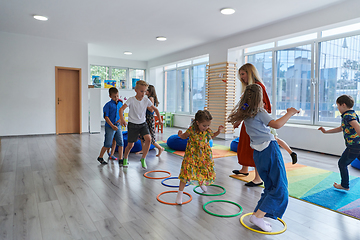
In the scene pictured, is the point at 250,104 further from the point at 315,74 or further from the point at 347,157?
the point at 315,74

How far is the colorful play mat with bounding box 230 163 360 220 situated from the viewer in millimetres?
2512

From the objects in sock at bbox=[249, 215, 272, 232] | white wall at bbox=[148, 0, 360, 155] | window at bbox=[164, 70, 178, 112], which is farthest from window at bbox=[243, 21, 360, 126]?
window at bbox=[164, 70, 178, 112]

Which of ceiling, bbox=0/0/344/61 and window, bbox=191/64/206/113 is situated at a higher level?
ceiling, bbox=0/0/344/61

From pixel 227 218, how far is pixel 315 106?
4.60m

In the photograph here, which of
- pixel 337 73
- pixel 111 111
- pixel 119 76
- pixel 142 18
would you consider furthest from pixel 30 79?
pixel 337 73

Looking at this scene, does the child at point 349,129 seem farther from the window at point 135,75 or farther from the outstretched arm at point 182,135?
the window at point 135,75

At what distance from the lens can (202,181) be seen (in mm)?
2570

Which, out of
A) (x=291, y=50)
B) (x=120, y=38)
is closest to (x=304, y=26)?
(x=291, y=50)

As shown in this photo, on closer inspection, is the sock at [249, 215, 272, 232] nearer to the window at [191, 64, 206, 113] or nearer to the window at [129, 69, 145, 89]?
the window at [191, 64, 206, 113]

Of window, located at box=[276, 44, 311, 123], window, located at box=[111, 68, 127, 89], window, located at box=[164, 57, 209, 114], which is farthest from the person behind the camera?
window, located at box=[111, 68, 127, 89]

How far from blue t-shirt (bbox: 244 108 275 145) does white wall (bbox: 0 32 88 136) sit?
7.26m

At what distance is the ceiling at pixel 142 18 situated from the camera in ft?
15.4

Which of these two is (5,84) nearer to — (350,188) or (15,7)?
(15,7)

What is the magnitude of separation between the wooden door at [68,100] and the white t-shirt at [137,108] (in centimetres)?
502
